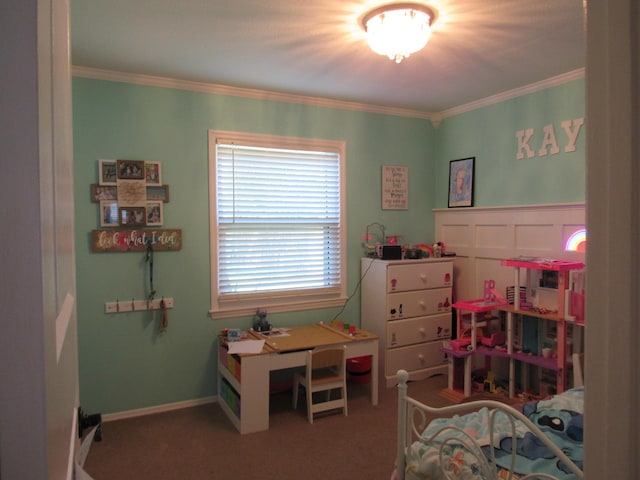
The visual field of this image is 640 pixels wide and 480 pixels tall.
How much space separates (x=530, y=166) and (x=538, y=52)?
1.07 meters

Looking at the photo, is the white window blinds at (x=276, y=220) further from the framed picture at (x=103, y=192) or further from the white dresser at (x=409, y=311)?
the framed picture at (x=103, y=192)

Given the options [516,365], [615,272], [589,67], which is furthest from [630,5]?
[516,365]

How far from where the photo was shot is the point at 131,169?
3268mm

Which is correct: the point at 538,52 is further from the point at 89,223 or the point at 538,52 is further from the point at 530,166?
the point at 89,223

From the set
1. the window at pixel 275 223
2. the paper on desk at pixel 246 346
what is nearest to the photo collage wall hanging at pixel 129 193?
the window at pixel 275 223

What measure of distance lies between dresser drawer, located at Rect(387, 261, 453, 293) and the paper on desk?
133cm

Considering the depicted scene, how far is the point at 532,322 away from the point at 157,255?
10.3 ft

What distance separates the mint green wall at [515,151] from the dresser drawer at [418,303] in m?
0.98

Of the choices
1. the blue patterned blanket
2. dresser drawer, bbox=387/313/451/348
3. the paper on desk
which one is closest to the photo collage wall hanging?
the paper on desk

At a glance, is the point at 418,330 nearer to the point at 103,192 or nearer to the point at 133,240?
the point at 133,240

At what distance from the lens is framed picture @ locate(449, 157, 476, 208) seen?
424cm

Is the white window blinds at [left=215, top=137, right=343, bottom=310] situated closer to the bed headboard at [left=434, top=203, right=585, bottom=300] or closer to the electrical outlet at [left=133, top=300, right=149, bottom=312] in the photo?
the electrical outlet at [left=133, top=300, right=149, bottom=312]

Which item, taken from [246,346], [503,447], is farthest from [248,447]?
[503,447]

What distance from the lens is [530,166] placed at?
370 centimetres
